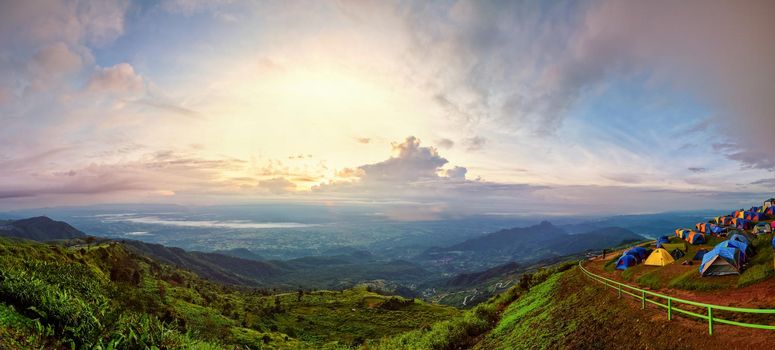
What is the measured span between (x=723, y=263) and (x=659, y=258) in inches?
428

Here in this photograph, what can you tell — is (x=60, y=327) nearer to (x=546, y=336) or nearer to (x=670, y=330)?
(x=546, y=336)

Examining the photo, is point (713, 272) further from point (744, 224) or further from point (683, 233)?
point (744, 224)

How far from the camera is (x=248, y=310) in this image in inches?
2357

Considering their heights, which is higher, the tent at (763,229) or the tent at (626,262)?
the tent at (763,229)

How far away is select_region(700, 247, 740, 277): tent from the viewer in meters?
24.2

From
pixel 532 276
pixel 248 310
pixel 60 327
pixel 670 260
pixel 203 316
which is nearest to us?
pixel 60 327

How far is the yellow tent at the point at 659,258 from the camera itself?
112 feet

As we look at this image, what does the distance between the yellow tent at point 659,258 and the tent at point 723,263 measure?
32.8ft

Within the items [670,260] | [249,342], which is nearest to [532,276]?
[670,260]

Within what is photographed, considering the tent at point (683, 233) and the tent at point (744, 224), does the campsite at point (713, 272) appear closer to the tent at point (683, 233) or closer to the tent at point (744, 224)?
the tent at point (683, 233)

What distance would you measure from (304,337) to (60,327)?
41.1 metres

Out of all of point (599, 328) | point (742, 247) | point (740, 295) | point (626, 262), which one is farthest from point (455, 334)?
point (742, 247)

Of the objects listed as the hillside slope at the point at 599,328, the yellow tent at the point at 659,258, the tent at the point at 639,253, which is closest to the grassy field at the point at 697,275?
the yellow tent at the point at 659,258

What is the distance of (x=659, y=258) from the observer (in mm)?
34562
